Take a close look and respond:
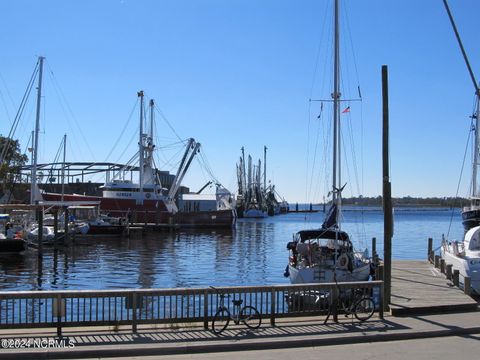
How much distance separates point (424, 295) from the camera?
1700 cm

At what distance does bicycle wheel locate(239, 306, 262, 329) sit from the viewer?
41.0ft

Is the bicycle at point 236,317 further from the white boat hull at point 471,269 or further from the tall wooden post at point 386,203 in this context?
the white boat hull at point 471,269

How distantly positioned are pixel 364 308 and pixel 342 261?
31.4 ft

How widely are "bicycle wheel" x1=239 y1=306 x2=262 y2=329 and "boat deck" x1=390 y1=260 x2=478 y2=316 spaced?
3.74 m

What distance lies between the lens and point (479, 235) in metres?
24.0

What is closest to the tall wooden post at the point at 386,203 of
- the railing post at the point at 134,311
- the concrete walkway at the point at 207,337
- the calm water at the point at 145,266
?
the concrete walkway at the point at 207,337

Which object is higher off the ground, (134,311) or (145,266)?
(134,311)

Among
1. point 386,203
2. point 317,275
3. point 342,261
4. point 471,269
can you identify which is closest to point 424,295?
point 386,203

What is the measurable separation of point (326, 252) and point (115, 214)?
69728 mm

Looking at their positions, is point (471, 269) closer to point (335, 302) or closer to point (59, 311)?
point (335, 302)

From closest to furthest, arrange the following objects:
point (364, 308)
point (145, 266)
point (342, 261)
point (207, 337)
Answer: point (207, 337), point (364, 308), point (342, 261), point (145, 266)

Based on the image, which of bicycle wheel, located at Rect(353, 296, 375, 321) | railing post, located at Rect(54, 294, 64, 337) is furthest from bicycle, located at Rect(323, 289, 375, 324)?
railing post, located at Rect(54, 294, 64, 337)

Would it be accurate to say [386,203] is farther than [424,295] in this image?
No

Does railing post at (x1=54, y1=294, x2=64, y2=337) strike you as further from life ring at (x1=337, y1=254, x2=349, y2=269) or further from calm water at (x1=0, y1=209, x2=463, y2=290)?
calm water at (x1=0, y1=209, x2=463, y2=290)
